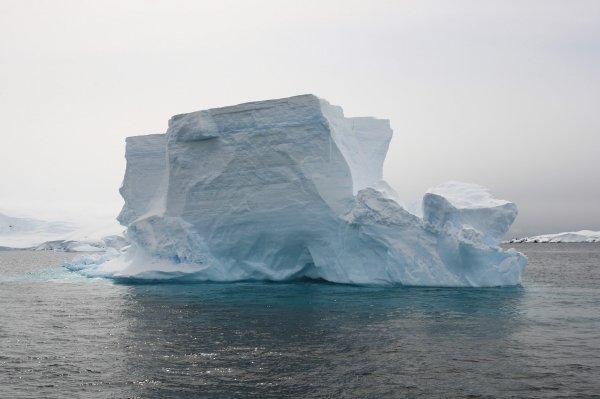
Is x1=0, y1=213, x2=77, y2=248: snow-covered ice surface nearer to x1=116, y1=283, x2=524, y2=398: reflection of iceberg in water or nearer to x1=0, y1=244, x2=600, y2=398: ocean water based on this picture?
x1=0, y1=244, x2=600, y2=398: ocean water

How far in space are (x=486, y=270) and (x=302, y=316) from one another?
898 centimetres

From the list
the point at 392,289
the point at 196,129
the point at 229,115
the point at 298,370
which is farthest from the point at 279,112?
the point at 298,370

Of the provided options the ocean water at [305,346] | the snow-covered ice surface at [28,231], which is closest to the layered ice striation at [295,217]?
the ocean water at [305,346]

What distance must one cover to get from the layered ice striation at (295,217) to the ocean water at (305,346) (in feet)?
7.07

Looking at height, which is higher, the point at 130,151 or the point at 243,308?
the point at 130,151

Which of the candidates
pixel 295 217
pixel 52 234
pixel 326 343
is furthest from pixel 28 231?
pixel 326 343

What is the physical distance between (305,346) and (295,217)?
11205 mm

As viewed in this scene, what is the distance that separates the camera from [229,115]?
2277 centimetres

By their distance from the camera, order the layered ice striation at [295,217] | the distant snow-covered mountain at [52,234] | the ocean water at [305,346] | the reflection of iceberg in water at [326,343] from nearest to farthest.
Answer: the ocean water at [305,346], the reflection of iceberg in water at [326,343], the layered ice striation at [295,217], the distant snow-covered mountain at [52,234]

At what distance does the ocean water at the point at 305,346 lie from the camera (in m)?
8.30

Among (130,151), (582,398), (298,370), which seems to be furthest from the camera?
(130,151)

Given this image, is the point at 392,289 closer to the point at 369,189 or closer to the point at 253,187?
the point at 369,189

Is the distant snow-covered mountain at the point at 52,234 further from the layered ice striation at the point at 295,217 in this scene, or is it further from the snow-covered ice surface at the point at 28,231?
the layered ice striation at the point at 295,217

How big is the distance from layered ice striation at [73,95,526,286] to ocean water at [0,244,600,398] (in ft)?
7.07
